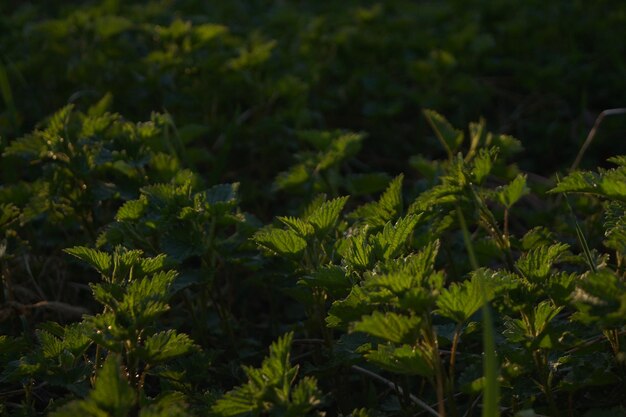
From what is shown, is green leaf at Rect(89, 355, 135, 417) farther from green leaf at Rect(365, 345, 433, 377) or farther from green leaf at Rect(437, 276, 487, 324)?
green leaf at Rect(437, 276, 487, 324)

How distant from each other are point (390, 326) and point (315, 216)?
1.38 ft

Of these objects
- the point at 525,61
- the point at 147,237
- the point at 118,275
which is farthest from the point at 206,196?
the point at 525,61

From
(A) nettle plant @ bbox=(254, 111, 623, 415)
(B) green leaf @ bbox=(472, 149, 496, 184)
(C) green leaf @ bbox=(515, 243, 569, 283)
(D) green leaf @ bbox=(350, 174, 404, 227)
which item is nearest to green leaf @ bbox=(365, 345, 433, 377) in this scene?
(A) nettle plant @ bbox=(254, 111, 623, 415)

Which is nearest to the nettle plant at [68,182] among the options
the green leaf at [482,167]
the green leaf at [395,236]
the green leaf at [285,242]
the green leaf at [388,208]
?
the green leaf at [285,242]

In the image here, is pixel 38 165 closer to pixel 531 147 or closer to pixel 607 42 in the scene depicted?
pixel 531 147

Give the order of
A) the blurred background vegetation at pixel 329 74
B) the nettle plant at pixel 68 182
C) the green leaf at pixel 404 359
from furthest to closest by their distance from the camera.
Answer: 1. the blurred background vegetation at pixel 329 74
2. the nettle plant at pixel 68 182
3. the green leaf at pixel 404 359

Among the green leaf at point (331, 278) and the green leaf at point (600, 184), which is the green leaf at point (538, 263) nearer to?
the green leaf at point (600, 184)

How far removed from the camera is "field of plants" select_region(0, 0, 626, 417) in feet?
5.11

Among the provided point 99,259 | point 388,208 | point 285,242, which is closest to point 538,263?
point 388,208

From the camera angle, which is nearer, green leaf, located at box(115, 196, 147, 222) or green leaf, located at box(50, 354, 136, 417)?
green leaf, located at box(50, 354, 136, 417)

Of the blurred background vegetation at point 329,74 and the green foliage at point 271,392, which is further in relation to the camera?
the blurred background vegetation at point 329,74

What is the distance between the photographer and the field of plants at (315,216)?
1559mm

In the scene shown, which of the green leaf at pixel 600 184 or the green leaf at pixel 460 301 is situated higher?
the green leaf at pixel 600 184

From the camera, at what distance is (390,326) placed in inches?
56.5
